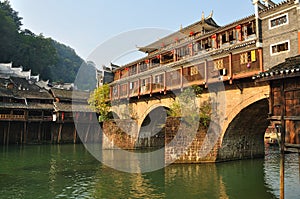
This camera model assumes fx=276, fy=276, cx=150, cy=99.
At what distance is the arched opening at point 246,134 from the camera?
74.0 ft

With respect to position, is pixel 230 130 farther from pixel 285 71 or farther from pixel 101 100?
pixel 101 100

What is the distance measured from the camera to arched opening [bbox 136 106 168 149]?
122 feet

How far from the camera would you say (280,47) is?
1973 cm

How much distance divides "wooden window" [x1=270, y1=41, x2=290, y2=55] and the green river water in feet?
28.6

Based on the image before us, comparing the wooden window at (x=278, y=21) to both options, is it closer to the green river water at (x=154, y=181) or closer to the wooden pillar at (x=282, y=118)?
the wooden pillar at (x=282, y=118)

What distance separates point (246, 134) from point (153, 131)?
1707 cm

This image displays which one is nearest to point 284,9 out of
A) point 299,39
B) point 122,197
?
point 299,39

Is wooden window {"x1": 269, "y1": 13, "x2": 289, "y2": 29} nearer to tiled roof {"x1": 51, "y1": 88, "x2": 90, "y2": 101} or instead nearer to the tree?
the tree

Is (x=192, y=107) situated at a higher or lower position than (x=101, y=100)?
lower

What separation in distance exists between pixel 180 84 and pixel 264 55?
8879 mm

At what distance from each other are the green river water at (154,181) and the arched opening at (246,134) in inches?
37.8

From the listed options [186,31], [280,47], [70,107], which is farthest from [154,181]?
[70,107]

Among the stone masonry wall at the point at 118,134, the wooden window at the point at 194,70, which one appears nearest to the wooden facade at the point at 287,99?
the wooden window at the point at 194,70

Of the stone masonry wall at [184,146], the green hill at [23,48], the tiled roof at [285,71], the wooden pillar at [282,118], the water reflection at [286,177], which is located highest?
the green hill at [23,48]
